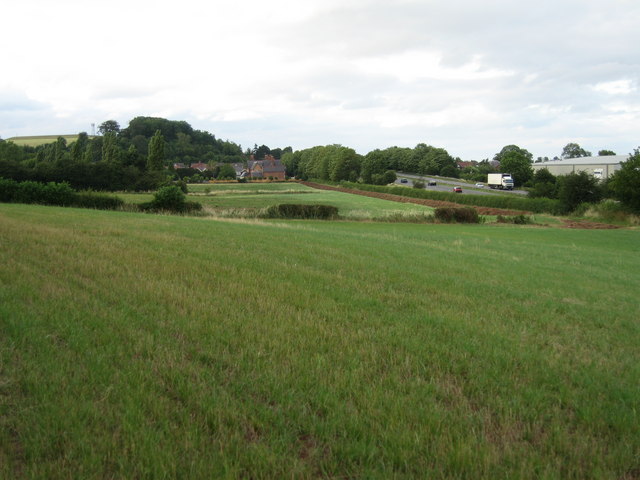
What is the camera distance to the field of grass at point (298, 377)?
353 centimetres

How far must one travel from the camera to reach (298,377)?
15.8 ft

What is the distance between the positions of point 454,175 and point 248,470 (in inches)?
5330

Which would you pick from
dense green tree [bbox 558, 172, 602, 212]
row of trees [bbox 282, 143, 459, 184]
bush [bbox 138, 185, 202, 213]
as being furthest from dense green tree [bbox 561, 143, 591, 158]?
bush [bbox 138, 185, 202, 213]

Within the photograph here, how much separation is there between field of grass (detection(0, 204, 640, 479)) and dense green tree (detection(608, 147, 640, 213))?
140 ft

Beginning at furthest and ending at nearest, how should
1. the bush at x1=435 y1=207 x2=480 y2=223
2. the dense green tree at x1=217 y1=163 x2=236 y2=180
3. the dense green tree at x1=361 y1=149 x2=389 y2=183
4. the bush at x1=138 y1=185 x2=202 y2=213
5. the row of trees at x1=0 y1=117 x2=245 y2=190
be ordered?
the dense green tree at x1=217 y1=163 x2=236 y2=180 < the dense green tree at x1=361 y1=149 x2=389 y2=183 < the row of trees at x1=0 y1=117 x2=245 y2=190 < the bush at x1=435 y1=207 x2=480 y2=223 < the bush at x1=138 y1=185 x2=202 y2=213

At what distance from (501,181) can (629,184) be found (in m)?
46.7

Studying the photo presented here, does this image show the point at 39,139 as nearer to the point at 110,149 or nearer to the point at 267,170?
the point at 267,170

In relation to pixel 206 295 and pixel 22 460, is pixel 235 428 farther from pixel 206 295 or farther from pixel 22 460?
pixel 206 295

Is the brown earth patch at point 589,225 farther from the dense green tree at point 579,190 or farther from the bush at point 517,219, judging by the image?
the dense green tree at point 579,190

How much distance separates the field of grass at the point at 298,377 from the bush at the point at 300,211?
36.2m

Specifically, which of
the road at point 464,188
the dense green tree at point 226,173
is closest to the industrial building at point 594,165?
the road at point 464,188

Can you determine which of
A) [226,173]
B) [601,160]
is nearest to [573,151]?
[601,160]

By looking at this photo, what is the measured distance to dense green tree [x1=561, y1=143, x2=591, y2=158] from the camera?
182 meters

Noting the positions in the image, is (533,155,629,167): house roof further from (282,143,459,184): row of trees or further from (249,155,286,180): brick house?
(249,155,286,180): brick house
